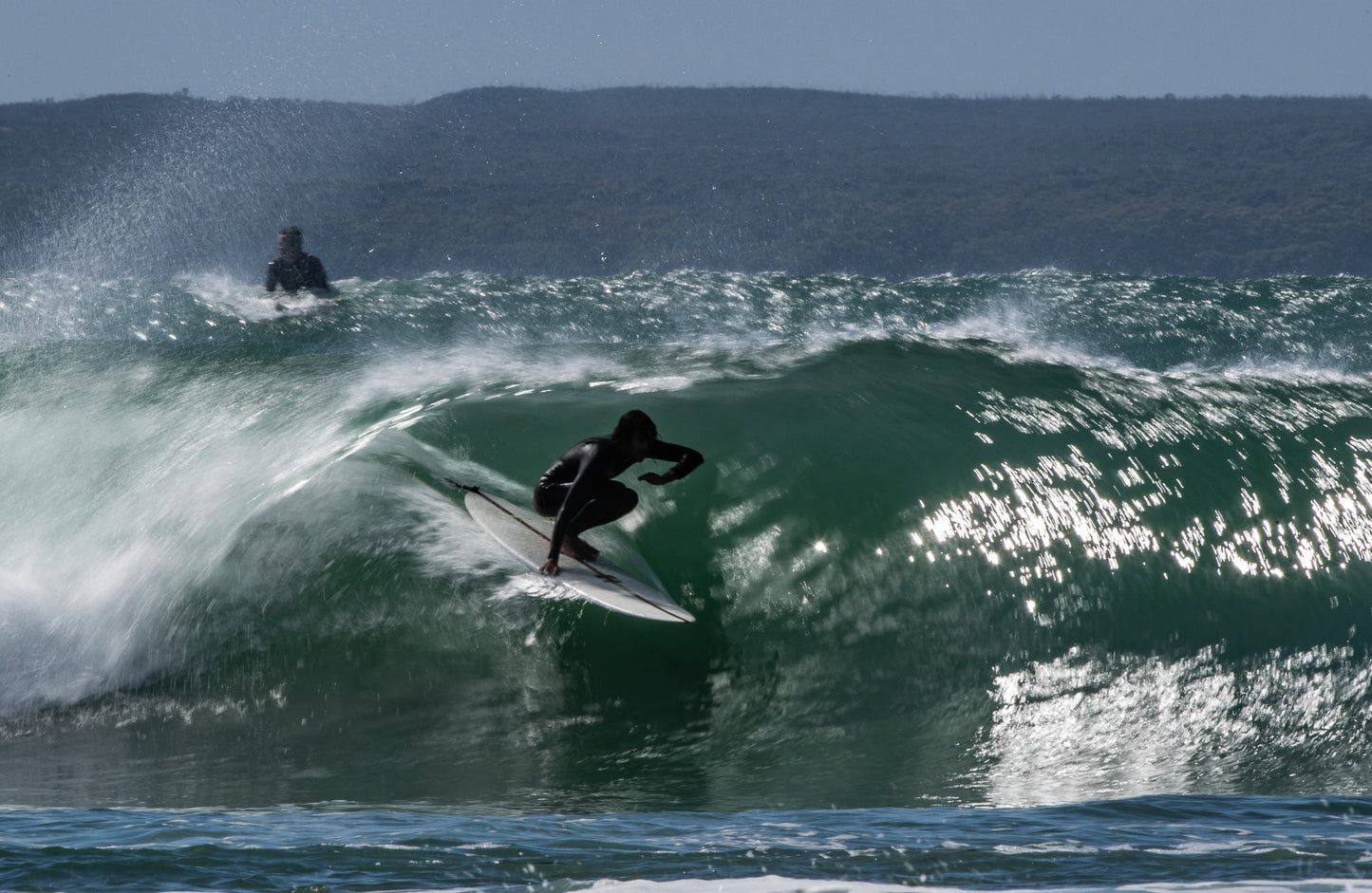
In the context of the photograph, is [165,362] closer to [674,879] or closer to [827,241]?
[674,879]

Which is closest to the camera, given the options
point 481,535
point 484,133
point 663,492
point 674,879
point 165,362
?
point 674,879

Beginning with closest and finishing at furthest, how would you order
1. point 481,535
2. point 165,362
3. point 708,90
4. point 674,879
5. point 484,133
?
1. point 674,879
2. point 481,535
3. point 165,362
4. point 484,133
5. point 708,90

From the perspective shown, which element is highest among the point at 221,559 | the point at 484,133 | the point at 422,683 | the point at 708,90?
the point at 708,90

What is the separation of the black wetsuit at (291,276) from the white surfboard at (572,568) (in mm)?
11385

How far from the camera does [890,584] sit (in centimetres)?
634

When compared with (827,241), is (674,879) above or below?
below

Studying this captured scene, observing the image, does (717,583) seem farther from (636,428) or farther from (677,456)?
(636,428)

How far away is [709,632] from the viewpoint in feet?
19.3

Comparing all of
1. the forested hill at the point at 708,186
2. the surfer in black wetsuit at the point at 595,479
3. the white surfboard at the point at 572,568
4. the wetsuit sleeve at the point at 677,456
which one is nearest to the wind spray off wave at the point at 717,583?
the white surfboard at the point at 572,568

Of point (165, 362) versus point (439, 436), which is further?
point (165, 362)

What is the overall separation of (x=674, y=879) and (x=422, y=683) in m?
2.28

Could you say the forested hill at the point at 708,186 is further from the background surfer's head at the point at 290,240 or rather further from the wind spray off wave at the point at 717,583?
the wind spray off wave at the point at 717,583

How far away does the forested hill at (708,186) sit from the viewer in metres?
76.2

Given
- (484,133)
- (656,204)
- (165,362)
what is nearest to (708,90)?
(484,133)
